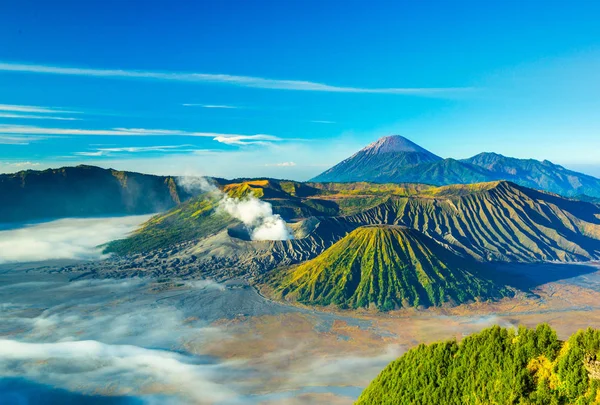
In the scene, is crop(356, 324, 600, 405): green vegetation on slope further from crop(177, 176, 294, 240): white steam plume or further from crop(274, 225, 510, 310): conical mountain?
crop(177, 176, 294, 240): white steam plume

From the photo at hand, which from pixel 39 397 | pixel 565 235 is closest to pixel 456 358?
pixel 39 397

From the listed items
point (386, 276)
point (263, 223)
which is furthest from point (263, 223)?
point (386, 276)

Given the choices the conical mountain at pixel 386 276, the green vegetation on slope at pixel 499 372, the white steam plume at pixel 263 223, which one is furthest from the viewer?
the white steam plume at pixel 263 223

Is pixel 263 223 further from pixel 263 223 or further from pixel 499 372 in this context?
pixel 499 372

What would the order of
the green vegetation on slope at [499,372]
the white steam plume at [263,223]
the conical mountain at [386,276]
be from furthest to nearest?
the white steam plume at [263,223], the conical mountain at [386,276], the green vegetation on slope at [499,372]

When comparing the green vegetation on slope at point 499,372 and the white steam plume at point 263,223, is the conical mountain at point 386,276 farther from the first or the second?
the green vegetation on slope at point 499,372

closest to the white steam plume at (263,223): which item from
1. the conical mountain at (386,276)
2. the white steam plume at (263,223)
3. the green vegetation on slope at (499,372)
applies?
the white steam plume at (263,223)
